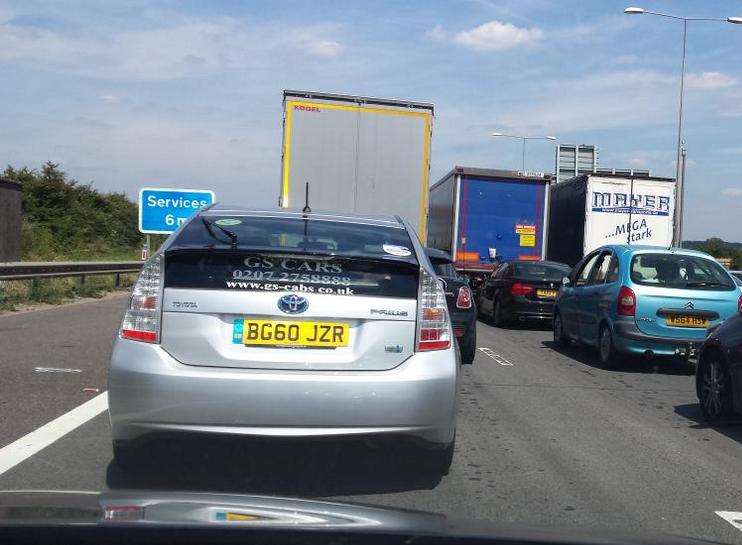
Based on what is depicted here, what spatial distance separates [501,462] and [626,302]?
5.64 metres

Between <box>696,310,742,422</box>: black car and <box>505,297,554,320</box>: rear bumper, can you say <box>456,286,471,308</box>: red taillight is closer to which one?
<box>696,310,742,422</box>: black car

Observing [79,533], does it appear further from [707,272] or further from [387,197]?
[387,197]

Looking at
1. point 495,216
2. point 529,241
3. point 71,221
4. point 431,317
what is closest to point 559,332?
point 495,216

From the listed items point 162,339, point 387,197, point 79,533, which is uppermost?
point 387,197

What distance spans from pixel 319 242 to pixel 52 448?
2.34 meters

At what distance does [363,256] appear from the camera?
5.11 m

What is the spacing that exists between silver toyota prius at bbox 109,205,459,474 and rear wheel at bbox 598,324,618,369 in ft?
22.1

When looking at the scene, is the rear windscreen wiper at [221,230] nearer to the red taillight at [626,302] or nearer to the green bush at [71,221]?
the red taillight at [626,302]

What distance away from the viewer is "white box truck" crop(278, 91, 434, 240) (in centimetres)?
1550

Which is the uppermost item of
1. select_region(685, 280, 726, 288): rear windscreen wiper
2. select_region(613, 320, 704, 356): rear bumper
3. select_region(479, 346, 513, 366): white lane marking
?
select_region(685, 280, 726, 288): rear windscreen wiper

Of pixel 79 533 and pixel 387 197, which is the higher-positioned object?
pixel 387 197

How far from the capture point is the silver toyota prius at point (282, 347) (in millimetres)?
4785

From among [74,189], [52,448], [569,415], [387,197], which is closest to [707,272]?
[569,415]

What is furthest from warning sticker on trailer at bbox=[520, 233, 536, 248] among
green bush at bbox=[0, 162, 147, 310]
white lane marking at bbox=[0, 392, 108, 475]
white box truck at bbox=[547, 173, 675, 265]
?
green bush at bbox=[0, 162, 147, 310]
